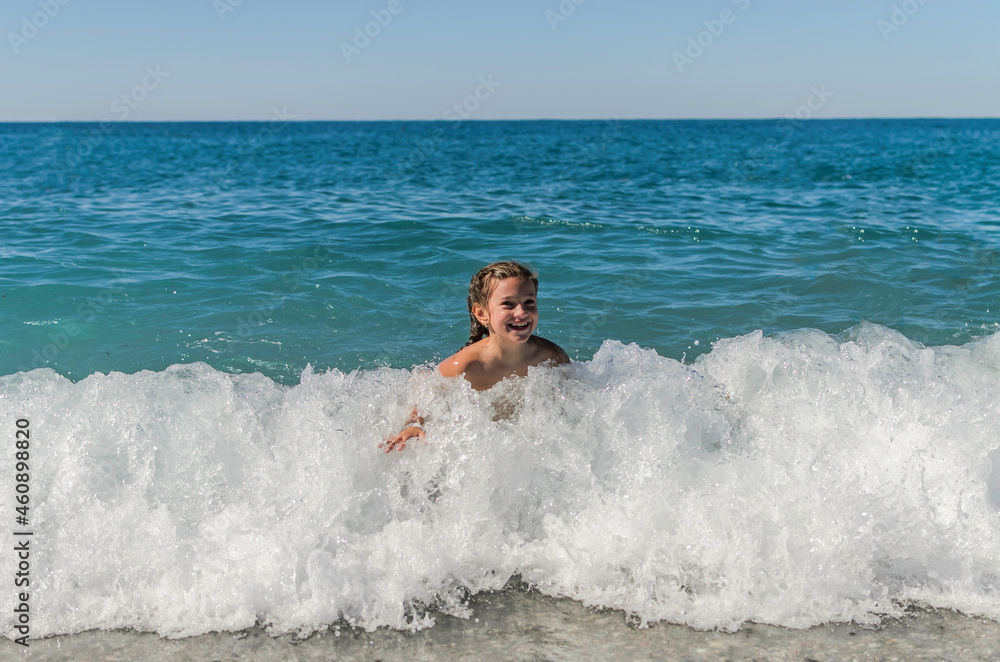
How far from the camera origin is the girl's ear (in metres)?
3.98

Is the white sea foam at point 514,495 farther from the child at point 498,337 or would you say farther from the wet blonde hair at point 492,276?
the wet blonde hair at point 492,276

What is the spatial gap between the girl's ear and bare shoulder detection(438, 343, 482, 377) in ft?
0.50

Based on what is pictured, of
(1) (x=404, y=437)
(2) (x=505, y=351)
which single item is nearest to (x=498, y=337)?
(2) (x=505, y=351)

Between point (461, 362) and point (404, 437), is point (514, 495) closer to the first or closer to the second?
point (404, 437)

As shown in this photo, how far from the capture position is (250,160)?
26.7 meters

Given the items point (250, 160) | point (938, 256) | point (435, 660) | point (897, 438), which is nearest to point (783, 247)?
point (938, 256)

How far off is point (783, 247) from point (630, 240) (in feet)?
6.19

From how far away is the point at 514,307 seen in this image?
3.79 meters

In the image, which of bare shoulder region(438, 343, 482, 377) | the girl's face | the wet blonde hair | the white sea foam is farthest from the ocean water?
the wet blonde hair

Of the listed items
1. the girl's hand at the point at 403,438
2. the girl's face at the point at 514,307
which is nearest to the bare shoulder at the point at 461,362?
the girl's face at the point at 514,307

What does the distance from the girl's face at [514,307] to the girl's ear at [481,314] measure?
0.31ft

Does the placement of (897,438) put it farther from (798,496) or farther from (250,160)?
(250,160)

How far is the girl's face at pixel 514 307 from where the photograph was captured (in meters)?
3.77

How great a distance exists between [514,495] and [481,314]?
43.4 inches
